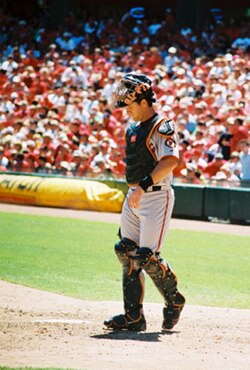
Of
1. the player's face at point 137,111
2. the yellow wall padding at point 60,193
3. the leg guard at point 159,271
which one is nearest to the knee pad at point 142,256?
the leg guard at point 159,271

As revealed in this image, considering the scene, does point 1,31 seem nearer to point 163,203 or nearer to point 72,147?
point 72,147

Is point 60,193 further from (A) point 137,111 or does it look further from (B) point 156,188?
(B) point 156,188

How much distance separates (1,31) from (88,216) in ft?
50.7

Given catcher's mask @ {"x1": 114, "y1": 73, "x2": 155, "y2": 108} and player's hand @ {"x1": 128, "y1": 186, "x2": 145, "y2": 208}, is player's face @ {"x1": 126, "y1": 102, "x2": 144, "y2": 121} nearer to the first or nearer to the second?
catcher's mask @ {"x1": 114, "y1": 73, "x2": 155, "y2": 108}

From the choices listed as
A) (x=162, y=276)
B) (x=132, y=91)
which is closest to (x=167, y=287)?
(x=162, y=276)

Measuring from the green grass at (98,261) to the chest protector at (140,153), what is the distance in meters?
2.14

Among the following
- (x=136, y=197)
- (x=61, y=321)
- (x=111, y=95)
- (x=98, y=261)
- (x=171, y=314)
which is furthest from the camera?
(x=111, y=95)

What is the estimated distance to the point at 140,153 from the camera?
6.83m

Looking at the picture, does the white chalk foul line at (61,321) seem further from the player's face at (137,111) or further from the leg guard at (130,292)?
the player's face at (137,111)

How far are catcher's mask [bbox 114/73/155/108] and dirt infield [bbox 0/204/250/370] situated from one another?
1.69 m

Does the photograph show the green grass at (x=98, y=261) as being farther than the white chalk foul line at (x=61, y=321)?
Yes

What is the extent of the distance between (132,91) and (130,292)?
1.48m

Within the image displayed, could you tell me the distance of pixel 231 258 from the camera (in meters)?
12.3

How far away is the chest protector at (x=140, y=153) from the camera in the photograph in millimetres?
6820
